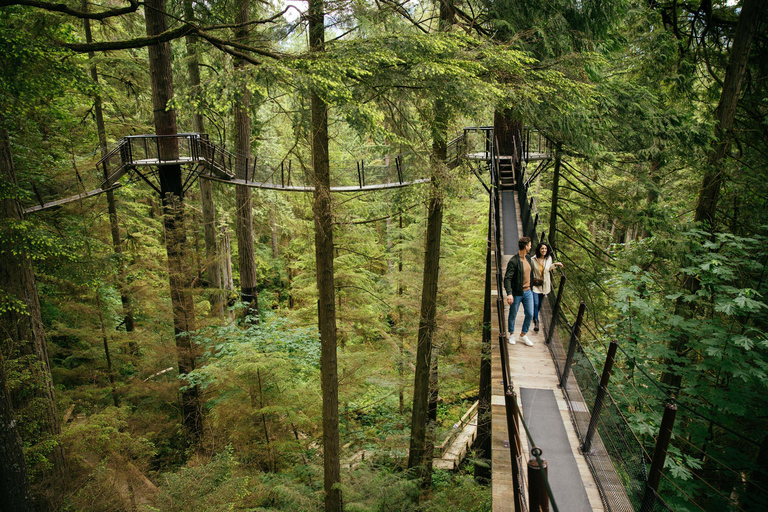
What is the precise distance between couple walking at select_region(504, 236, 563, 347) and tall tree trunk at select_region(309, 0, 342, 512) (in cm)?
252

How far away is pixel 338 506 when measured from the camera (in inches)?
240

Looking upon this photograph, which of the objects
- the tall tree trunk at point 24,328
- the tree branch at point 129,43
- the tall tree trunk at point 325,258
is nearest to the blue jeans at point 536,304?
the tall tree trunk at point 325,258

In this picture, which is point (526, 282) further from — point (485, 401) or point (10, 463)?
point (10, 463)

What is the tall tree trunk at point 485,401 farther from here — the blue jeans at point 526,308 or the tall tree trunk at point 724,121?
the tall tree trunk at point 724,121

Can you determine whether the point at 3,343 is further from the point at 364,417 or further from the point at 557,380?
the point at 364,417

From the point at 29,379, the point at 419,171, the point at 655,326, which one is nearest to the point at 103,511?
the point at 29,379

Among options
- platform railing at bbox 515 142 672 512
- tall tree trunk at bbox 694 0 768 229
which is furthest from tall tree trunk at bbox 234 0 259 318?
tall tree trunk at bbox 694 0 768 229

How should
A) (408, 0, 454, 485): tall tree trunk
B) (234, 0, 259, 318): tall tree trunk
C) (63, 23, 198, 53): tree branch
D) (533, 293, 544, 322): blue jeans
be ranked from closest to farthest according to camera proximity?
(63, 23, 198, 53): tree branch, (533, 293, 544, 322): blue jeans, (408, 0, 454, 485): tall tree trunk, (234, 0, 259, 318): tall tree trunk

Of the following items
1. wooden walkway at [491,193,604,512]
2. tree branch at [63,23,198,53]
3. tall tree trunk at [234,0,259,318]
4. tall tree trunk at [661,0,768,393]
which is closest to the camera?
wooden walkway at [491,193,604,512]

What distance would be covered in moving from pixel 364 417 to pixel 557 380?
8.76m

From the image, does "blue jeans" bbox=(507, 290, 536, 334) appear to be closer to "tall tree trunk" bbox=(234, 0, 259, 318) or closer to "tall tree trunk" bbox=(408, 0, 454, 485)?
"tall tree trunk" bbox=(408, 0, 454, 485)

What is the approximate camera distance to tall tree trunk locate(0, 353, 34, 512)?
14.4 feet

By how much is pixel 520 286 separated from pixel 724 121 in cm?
538

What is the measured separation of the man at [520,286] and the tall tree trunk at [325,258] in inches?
98.7
